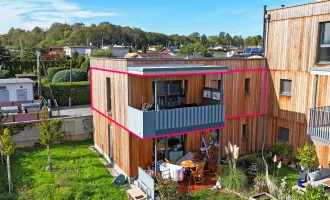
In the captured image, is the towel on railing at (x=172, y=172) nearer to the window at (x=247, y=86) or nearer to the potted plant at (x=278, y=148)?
the potted plant at (x=278, y=148)

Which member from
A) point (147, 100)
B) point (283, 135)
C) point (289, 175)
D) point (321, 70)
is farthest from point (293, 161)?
A: point (147, 100)

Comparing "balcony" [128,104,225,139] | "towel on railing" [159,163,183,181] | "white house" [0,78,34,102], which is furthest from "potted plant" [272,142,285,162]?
"white house" [0,78,34,102]

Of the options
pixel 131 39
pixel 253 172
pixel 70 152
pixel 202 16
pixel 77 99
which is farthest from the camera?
pixel 131 39

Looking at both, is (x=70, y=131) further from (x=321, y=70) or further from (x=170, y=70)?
(x=321, y=70)

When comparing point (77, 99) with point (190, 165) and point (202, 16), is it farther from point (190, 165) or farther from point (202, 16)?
point (202, 16)

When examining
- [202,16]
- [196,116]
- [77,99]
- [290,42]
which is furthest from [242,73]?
[202,16]
